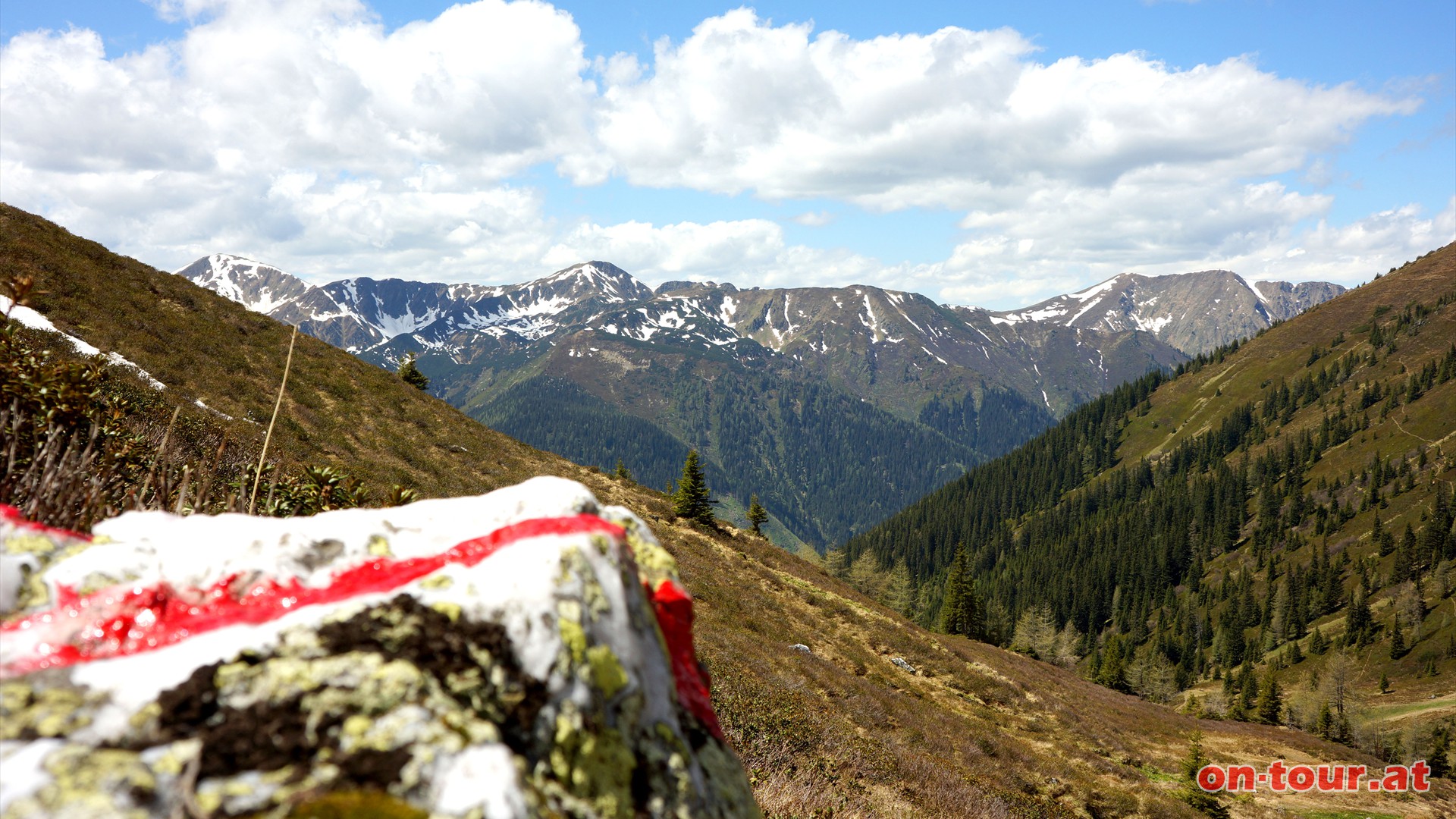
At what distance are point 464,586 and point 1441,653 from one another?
199724mm

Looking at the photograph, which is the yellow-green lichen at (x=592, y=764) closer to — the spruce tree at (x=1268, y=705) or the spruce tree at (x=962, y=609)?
the spruce tree at (x=962, y=609)

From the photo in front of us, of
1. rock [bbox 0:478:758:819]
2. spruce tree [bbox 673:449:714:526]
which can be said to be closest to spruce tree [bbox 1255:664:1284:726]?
spruce tree [bbox 673:449:714:526]

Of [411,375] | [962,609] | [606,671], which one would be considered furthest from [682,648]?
[962,609]

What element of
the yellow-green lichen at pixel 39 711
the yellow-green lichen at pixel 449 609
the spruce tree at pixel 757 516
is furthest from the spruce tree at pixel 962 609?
the yellow-green lichen at pixel 39 711

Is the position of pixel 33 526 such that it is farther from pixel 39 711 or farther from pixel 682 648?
pixel 682 648

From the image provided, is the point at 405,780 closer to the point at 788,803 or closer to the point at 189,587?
the point at 189,587

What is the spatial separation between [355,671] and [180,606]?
143cm

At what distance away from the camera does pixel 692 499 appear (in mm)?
50656

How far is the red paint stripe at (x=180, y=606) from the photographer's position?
11.3 feet

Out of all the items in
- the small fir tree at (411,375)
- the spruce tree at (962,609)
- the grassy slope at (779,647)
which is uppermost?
the small fir tree at (411,375)

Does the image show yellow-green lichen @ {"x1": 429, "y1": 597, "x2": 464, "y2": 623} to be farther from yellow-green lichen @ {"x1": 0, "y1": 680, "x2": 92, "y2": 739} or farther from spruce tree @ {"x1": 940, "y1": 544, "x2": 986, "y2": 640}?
spruce tree @ {"x1": 940, "y1": 544, "x2": 986, "y2": 640}

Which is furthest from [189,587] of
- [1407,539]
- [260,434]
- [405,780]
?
[1407,539]

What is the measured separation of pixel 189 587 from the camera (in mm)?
3945

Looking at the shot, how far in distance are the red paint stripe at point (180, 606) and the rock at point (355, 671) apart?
0.5 inches
